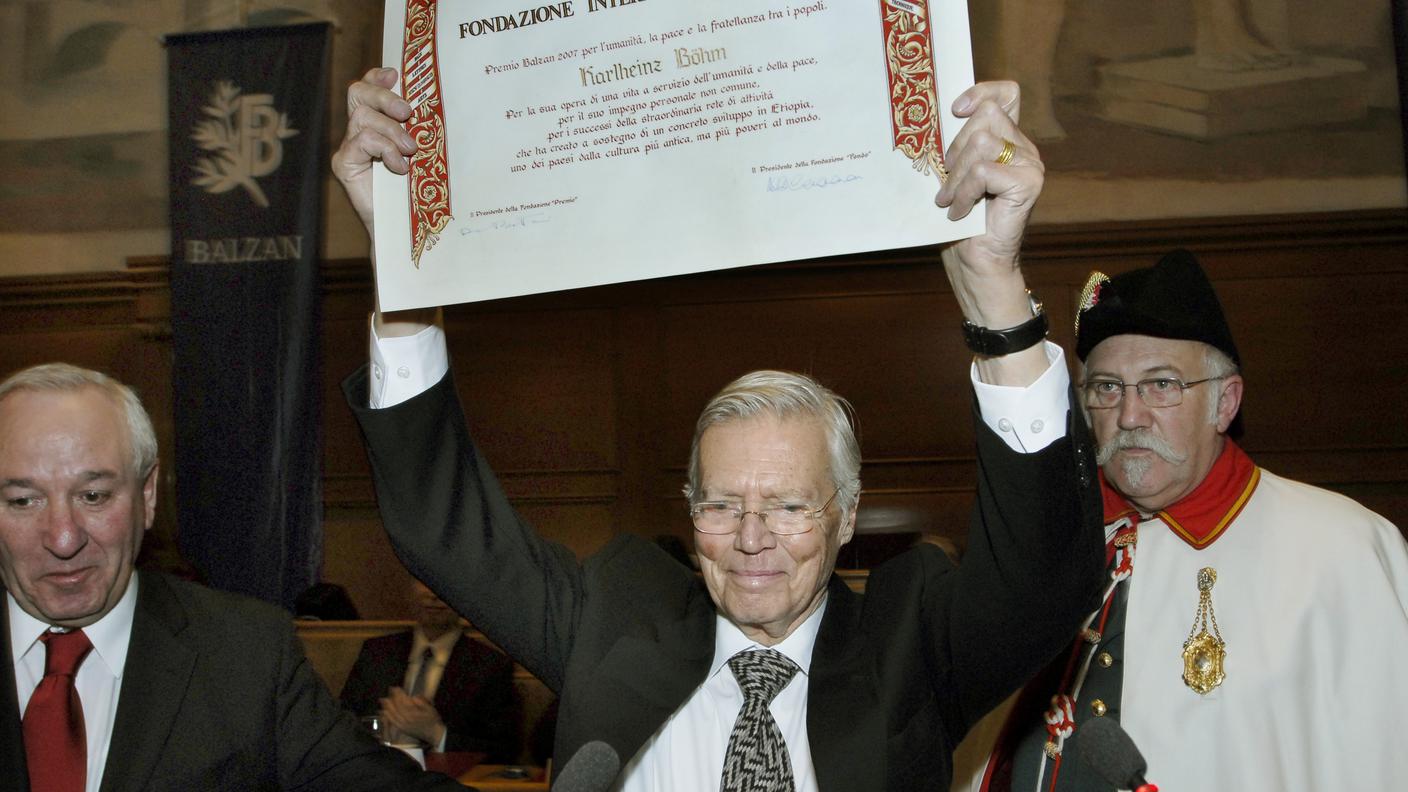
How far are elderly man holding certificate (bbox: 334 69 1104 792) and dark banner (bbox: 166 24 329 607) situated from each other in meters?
5.23

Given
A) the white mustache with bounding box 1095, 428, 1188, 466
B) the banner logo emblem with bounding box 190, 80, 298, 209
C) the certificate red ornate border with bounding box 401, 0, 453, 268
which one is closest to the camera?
the certificate red ornate border with bounding box 401, 0, 453, 268

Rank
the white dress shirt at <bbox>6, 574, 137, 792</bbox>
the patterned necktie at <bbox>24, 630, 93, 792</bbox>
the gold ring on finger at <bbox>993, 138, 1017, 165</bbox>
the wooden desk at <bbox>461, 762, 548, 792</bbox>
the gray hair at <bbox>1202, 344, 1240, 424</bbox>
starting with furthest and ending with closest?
the wooden desk at <bbox>461, 762, 548, 792</bbox>, the gray hair at <bbox>1202, 344, 1240, 424</bbox>, the white dress shirt at <bbox>6, 574, 137, 792</bbox>, the patterned necktie at <bbox>24, 630, 93, 792</bbox>, the gold ring on finger at <bbox>993, 138, 1017, 165</bbox>

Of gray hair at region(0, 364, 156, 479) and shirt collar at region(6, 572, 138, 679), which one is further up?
gray hair at region(0, 364, 156, 479)

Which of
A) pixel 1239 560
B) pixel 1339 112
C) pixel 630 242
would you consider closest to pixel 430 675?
pixel 1239 560

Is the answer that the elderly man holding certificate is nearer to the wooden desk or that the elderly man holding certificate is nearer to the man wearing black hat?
the man wearing black hat

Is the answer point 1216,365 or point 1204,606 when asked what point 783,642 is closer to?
point 1204,606

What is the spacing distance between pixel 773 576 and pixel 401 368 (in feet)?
2.38

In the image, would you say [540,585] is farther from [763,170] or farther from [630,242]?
[763,170]

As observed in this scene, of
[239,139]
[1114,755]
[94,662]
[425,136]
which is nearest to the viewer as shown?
[1114,755]

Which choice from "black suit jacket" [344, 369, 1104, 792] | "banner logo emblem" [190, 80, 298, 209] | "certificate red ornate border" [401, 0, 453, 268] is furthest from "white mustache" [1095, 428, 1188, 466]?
"banner logo emblem" [190, 80, 298, 209]

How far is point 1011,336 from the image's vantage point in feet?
6.26

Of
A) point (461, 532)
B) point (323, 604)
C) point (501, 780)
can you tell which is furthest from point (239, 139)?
point (461, 532)

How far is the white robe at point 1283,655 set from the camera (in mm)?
2729

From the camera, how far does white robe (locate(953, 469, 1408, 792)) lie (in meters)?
2.73
